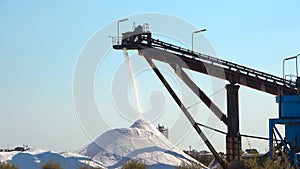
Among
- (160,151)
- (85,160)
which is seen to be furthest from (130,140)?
(85,160)

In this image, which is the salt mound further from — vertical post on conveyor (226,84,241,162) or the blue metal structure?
the blue metal structure

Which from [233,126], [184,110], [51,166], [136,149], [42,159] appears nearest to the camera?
[233,126]

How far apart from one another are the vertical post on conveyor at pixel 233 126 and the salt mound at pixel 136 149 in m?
20.2

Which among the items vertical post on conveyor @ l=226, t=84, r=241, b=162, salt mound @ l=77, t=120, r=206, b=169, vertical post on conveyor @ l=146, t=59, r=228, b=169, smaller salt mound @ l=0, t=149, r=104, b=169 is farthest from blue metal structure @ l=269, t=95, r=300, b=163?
smaller salt mound @ l=0, t=149, r=104, b=169

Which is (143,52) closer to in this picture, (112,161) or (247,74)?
(247,74)

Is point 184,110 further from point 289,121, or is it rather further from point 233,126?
point 289,121

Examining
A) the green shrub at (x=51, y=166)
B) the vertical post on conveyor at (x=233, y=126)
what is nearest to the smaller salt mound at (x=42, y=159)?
the green shrub at (x=51, y=166)

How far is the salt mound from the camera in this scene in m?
75.5

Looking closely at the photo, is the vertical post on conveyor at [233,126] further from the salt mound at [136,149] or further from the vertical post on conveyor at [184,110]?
the salt mound at [136,149]

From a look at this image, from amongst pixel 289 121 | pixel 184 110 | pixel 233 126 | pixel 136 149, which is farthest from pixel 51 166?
pixel 289 121

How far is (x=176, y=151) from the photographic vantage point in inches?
3285

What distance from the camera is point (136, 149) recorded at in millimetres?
81500

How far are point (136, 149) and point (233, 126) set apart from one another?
1202 inches

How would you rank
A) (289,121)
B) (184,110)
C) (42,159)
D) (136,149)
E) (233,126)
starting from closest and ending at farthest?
1. (289,121)
2. (233,126)
3. (184,110)
4. (42,159)
5. (136,149)
